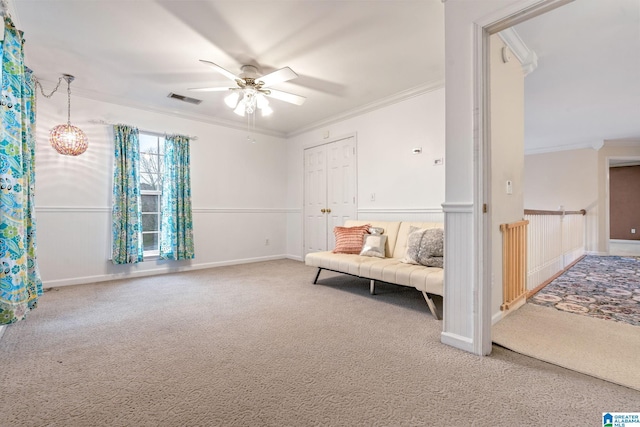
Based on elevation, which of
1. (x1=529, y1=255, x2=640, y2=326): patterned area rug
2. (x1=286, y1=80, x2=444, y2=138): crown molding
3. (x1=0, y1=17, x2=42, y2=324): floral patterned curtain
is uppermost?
(x1=286, y1=80, x2=444, y2=138): crown molding

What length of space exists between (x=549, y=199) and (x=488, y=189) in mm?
6576

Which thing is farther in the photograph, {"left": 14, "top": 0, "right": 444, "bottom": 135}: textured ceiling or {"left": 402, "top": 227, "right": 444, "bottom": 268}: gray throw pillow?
{"left": 402, "top": 227, "right": 444, "bottom": 268}: gray throw pillow

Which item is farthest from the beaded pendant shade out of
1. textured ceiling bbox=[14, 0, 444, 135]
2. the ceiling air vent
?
the ceiling air vent

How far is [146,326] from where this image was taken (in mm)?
2367

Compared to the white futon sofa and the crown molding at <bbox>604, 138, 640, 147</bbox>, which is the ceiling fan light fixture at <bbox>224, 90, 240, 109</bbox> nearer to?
the white futon sofa

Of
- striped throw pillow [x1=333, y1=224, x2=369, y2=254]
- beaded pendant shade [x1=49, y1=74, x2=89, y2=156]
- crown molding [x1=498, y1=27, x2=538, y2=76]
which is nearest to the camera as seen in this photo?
crown molding [x1=498, y1=27, x2=538, y2=76]

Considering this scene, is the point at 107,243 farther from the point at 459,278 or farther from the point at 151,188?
the point at 459,278

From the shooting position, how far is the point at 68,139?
3.37 metres

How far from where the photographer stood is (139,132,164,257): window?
14.4 feet

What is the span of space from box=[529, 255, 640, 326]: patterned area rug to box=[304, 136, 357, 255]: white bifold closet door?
267cm

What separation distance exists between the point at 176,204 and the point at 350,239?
268 cm

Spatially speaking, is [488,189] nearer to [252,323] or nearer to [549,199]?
[252,323]

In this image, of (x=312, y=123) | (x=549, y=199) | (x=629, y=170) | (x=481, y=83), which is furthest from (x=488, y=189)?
(x=629, y=170)

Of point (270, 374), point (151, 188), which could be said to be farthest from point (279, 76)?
point (151, 188)
